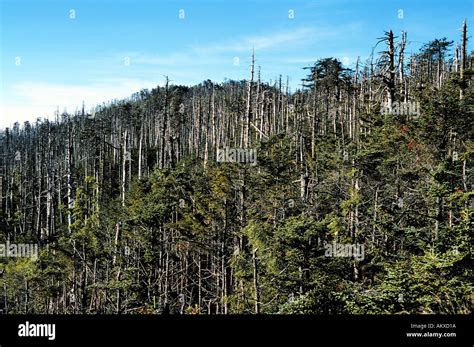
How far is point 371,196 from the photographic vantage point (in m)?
17.9

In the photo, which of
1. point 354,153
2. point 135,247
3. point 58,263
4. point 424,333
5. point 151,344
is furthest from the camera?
point 58,263

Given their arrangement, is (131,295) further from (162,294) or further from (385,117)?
(385,117)

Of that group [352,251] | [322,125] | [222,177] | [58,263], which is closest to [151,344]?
[352,251]

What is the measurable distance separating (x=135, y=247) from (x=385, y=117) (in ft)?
45.6

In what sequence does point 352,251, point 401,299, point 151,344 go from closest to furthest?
point 151,344 → point 401,299 → point 352,251

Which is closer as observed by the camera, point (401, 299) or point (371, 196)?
point (401, 299)

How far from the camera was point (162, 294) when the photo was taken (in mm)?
18016

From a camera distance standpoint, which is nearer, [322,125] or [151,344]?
[151,344]

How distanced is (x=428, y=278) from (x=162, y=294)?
12.3 metres

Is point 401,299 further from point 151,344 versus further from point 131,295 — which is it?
point 131,295

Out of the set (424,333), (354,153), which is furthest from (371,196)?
(424,333)

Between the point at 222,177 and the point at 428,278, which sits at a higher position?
the point at 222,177

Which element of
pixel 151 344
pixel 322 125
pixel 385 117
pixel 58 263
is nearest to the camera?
pixel 151 344

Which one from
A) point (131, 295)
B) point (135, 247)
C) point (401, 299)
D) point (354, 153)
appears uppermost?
point (354, 153)
